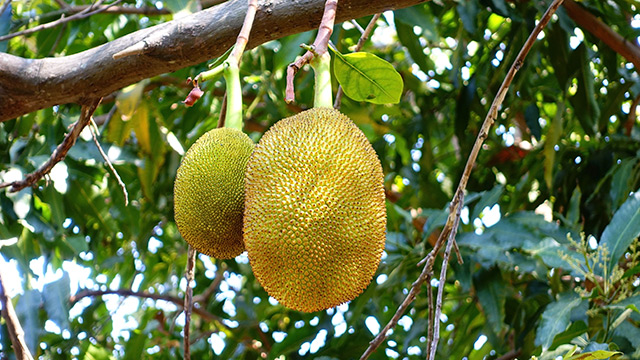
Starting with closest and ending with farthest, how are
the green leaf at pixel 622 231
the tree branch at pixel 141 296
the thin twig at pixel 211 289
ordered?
the green leaf at pixel 622 231 < the tree branch at pixel 141 296 < the thin twig at pixel 211 289

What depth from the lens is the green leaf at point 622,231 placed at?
1.61 m

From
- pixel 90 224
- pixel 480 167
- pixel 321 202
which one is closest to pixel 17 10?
pixel 90 224

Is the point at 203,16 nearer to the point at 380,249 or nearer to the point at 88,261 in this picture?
the point at 380,249

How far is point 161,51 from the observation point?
1256 mm

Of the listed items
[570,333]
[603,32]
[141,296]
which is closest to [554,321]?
[570,333]

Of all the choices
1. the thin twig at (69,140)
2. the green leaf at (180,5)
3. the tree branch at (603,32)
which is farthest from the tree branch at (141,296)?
the tree branch at (603,32)

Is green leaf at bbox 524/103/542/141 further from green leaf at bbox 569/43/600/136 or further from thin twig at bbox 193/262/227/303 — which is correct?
thin twig at bbox 193/262/227/303

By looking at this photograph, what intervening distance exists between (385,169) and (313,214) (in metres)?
1.82

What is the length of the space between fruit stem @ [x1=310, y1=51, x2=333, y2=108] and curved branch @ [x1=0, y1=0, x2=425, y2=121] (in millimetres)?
129

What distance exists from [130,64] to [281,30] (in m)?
0.30

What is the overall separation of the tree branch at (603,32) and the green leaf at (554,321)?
2.55 feet

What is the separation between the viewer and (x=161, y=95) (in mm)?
2713

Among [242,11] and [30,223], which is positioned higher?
[242,11]

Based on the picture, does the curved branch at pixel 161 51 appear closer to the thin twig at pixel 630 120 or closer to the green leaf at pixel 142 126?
the green leaf at pixel 142 126
